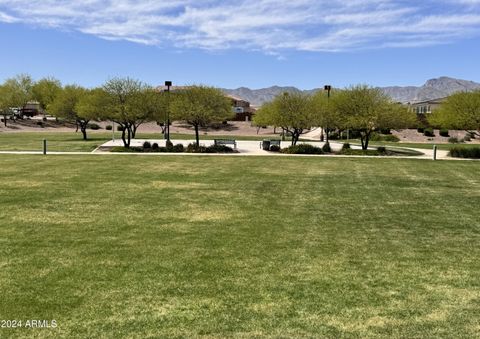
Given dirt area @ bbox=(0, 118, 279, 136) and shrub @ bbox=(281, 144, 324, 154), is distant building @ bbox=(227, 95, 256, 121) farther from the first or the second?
shrub @ bbox=(281, 144, 324, 154)

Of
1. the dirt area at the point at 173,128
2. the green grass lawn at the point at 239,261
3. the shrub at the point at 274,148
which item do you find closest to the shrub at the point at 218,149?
the shrub at the point at 274,148

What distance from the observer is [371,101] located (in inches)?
1693

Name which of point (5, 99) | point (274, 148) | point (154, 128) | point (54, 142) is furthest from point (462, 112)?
point (5, 99)

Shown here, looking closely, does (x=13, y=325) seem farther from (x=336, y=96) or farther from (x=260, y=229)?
(x=336, y=96)

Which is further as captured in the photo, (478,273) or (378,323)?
(478,273)

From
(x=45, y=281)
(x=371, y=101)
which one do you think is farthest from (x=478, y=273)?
(x=371, y=101)

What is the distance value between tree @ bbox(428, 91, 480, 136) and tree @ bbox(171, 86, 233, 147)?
1834 centimetres

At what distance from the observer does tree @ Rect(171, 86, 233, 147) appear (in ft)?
141

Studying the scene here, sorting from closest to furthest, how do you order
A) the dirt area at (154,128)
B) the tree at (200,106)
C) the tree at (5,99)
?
the tree at (200,106)
the dirt area at (154,128)
the tree at (5,99)

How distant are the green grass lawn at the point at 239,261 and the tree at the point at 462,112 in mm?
24855

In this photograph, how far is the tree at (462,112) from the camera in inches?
1607

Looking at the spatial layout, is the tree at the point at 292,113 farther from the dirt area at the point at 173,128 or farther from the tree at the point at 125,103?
the dirt area at the point at 173,128

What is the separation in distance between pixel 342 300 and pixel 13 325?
165 inches

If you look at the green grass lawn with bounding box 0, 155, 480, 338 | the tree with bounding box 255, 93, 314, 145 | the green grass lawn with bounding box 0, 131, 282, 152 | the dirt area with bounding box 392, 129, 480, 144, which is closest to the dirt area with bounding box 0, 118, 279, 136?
the dirt area with bounding box 392, 129, 480, 144
